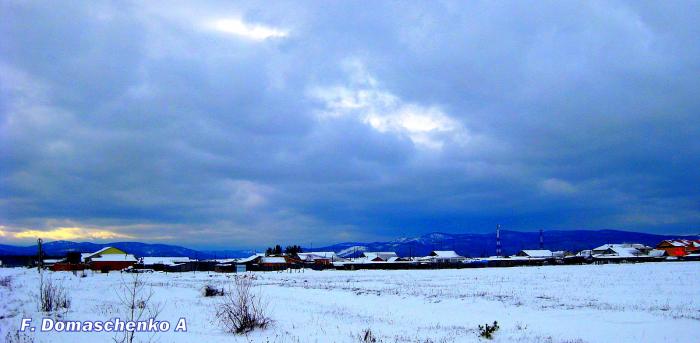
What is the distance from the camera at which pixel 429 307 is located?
24.7 metres

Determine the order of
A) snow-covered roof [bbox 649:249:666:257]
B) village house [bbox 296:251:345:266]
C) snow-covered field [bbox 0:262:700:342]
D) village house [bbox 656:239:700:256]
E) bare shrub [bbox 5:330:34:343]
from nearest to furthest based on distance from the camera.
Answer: bare shrub [bbox 5:330:34:343] → snow-covered field [bbox 0:262:700:342] → village house [bbox 296:251:345:266] → village house [bbox 656:239:700:256] → snow-covered roof [bbox 649:249:666:257]

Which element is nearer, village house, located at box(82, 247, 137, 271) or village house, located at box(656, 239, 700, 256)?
village house, located at box(82, 247, 137, 271)

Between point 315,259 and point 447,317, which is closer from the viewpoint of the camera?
point 447,317

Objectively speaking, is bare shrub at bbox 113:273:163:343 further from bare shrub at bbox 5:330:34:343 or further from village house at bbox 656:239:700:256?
village house at bbox 656:239:700:256

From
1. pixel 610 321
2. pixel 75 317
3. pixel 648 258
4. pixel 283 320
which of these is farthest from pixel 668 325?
pixel 648 258

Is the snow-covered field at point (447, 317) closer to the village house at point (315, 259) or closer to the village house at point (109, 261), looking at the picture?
the village house at point (109, 261)

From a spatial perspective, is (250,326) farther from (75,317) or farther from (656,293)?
(656,293)

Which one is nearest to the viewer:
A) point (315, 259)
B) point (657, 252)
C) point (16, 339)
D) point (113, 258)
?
point (16, 339)

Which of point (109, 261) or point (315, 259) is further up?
point (109, 261)

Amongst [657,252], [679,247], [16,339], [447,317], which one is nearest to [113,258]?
[447,317]

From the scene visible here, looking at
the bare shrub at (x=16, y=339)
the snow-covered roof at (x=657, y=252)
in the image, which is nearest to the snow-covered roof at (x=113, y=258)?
the bare shrub at (x=16, y=339)

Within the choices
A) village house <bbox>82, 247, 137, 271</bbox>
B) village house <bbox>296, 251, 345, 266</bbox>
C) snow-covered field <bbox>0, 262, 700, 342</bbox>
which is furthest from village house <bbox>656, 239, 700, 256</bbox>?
village house <bbox>82, 247, 137, 271</bbox>

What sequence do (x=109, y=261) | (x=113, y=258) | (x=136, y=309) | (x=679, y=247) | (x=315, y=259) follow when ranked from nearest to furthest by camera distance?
(x=136, y=309) → (x=109, y=261) → (x=113, y=258) → (x=679, y=247) → (x=315, y=259)

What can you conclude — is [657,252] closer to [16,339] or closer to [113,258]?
[113,258]
